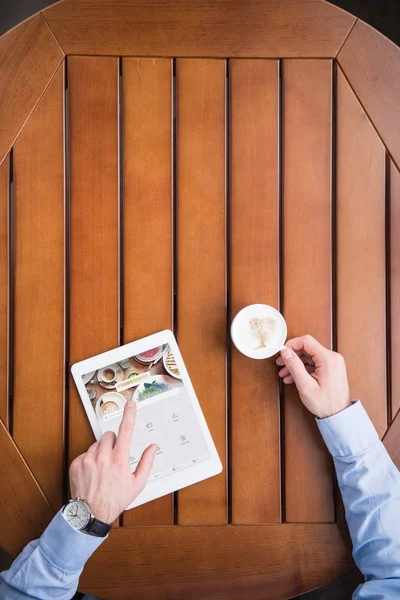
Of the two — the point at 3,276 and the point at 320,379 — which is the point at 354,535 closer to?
the point at 320,379

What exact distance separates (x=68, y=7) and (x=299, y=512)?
1.04m

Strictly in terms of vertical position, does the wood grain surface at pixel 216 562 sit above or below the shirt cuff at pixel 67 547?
→ below

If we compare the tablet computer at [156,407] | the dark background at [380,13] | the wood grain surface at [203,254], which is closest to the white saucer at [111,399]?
the tablet computer at [156,407]

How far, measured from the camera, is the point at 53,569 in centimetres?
80

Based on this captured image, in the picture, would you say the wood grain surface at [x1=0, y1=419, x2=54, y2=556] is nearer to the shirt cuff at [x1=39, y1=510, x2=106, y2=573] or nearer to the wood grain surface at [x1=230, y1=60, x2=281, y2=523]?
the shirt cuff at [x1=39, y1=510, x2=106, y2=573]

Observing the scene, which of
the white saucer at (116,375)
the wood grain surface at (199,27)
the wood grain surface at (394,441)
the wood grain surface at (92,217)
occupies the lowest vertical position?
the wood grain surface at (394,441)

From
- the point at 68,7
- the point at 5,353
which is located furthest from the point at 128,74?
the point at 5,353

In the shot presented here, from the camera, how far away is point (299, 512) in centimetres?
92

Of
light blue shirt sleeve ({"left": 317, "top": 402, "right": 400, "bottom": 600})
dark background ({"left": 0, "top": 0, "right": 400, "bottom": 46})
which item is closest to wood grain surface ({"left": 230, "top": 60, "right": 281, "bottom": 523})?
light blue shirt sleeve ({"left": 317, "top": 402, "right": 400, "bottom": 600})

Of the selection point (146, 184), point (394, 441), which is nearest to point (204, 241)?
point (146, 184)

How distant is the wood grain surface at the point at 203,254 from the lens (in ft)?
2.99

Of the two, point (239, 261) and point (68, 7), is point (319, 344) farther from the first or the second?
point (68, 7)

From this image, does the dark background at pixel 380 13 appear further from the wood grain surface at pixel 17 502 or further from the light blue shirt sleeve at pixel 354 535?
the wood grain surface at pixel 17 502

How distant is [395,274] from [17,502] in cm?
83
